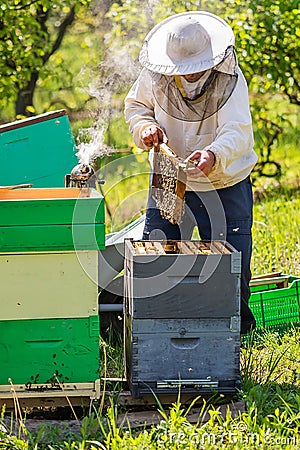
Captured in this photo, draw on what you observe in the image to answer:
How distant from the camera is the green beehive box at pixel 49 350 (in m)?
3.09

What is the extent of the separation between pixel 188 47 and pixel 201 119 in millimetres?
340

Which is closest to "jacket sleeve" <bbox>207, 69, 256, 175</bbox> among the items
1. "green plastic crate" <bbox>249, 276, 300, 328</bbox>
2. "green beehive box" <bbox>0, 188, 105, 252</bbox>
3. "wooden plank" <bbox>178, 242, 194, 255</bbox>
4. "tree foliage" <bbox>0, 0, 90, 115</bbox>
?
"wooden plank" <bbox>178, 242, 194, 255</bbox>

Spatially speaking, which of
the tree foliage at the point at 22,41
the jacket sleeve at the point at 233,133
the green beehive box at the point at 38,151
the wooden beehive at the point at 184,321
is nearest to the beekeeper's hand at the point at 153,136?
the jacket sleeve at the point at 233,133

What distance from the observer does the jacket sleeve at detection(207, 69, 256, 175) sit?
11.6 ft

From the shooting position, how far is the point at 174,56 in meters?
3.54

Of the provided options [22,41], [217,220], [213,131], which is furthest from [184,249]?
[22,41]

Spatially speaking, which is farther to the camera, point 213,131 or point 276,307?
point 276,307

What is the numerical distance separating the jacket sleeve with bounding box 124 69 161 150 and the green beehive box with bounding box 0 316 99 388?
1048 millimetres

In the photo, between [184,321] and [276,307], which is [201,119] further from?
[276,307]

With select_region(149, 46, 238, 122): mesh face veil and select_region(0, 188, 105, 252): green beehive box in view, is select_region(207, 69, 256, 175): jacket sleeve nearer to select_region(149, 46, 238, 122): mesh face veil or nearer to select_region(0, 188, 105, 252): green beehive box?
select_region(149, 46, 238, 122): mesh face veil

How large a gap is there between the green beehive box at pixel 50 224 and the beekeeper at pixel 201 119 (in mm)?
571

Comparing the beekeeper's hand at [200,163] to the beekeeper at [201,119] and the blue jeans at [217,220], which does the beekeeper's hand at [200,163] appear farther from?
the blue jeans at [217,220]

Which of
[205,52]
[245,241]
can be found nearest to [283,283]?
[245,241]

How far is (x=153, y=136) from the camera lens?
3.64m
